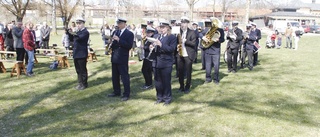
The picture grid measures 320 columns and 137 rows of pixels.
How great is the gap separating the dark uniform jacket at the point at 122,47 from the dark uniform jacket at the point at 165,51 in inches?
28.4

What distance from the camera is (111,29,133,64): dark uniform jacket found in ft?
21.6

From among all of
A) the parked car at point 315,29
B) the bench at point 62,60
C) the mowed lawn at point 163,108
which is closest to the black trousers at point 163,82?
the mowed lawn at point 163,108

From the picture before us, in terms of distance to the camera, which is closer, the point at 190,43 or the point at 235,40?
the point at 190,43

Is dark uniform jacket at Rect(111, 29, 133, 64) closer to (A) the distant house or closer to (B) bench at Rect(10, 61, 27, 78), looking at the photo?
(B) bench at Rect(10, 61, 27, 78)

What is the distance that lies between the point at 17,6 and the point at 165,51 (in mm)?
31110

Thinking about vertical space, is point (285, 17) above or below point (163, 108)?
above

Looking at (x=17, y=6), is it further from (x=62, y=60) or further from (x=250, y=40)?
(x=250, y=40)

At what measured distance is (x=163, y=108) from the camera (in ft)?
20.9

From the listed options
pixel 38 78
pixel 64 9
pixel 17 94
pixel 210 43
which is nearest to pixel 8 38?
pixel 38 78

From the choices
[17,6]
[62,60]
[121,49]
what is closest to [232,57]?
[121,49]

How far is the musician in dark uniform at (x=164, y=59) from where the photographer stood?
6.21 metres

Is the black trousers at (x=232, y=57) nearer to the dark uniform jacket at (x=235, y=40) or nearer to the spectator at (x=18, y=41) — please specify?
the dark uniform jacket at (x=235, y=40)

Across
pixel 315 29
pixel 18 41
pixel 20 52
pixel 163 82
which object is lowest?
pixel 163 82

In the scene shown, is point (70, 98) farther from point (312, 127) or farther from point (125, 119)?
point (312, 127)
